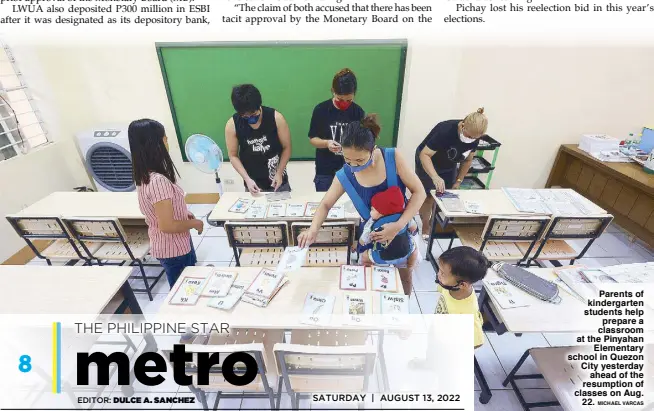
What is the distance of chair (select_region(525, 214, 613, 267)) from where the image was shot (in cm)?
257

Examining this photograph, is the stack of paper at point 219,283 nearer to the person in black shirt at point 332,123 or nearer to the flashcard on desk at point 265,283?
the flashcard on desk at point 265,283

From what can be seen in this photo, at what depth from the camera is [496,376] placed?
233 centimetres

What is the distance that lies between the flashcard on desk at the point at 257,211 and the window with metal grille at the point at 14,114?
2833 mm

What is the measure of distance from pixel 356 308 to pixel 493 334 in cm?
154

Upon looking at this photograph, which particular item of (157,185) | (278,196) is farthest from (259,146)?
(157,185)

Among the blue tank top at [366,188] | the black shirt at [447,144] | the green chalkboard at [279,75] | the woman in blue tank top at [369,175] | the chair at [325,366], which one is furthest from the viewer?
the green chalkboard at [279,75]

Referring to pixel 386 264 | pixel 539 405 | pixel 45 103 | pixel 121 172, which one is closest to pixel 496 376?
pixel 539 405

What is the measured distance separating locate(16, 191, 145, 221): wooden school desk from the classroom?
22 millimetres

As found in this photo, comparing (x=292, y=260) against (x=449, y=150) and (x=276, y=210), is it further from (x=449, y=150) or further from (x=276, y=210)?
(x=449, y=150)

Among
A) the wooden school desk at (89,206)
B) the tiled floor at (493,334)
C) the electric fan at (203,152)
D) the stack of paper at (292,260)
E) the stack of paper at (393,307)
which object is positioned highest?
the electric fan at (203,152)

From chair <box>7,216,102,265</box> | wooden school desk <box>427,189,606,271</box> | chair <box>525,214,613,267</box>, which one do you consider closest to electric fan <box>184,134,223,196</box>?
chair <box>7,216,102,265</box>

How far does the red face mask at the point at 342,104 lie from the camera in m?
2.72

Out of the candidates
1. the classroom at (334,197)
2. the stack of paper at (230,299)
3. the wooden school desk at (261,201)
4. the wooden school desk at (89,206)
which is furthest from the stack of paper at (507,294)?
the wooden school desk at (89,206)

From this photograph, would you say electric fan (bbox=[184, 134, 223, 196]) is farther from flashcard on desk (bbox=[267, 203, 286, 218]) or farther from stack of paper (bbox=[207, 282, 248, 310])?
stack of paper (bbox=[207, 282, 248, 310])
